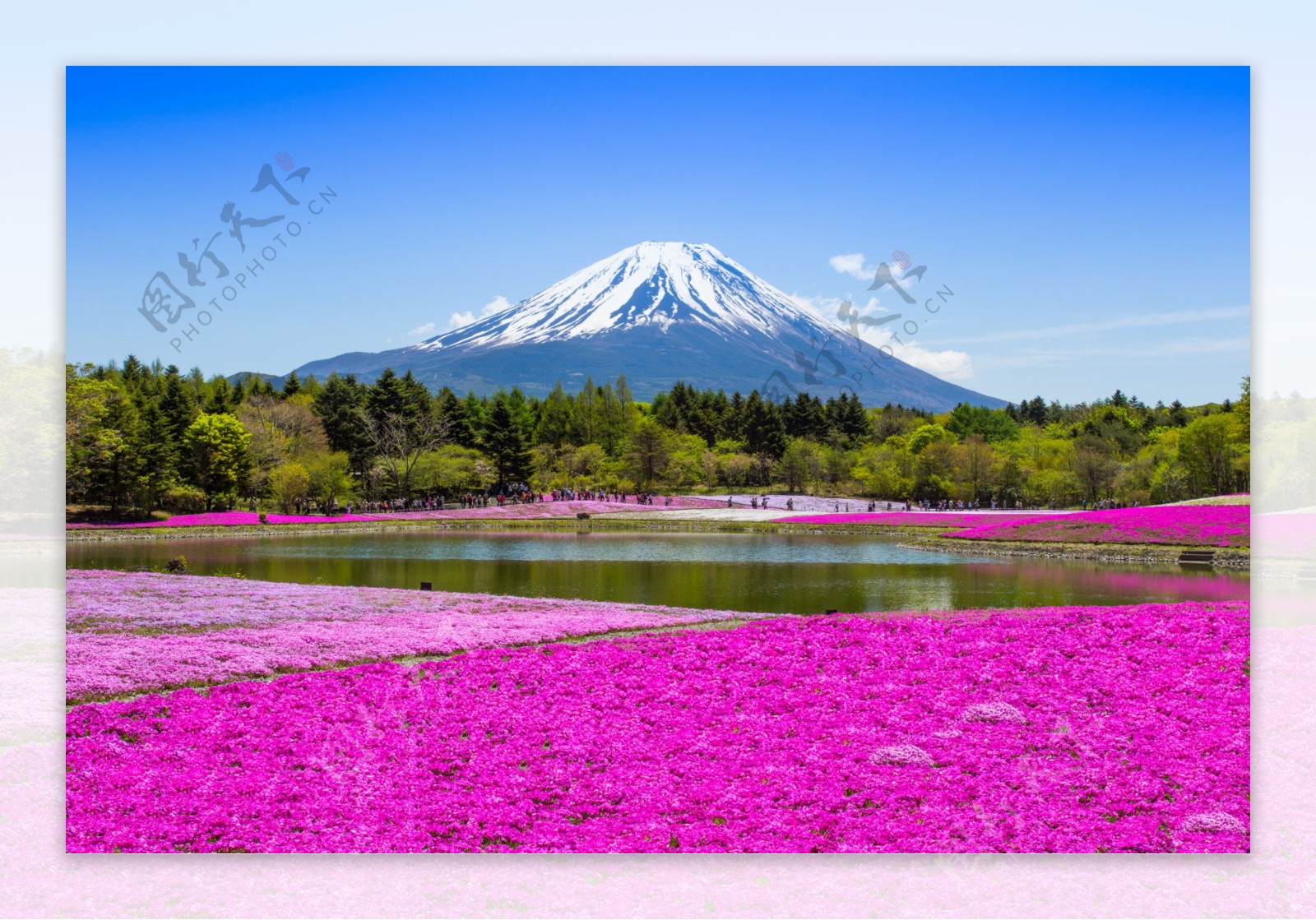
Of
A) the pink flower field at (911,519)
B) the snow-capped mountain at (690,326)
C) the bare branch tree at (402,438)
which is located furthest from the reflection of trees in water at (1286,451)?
the bare branch tree at (402,438)

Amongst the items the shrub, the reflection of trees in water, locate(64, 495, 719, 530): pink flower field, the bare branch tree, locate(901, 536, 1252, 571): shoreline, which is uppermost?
the bare branch tree

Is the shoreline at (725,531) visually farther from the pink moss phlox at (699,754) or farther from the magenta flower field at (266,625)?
the pink moss phlox at (699,754)

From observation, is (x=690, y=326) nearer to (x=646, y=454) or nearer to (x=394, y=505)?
(x=394, y=505)

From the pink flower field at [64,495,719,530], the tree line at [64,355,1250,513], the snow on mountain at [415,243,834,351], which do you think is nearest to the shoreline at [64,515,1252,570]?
the pink flower field at [64,495,719,530]

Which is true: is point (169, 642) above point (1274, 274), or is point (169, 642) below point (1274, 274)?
below

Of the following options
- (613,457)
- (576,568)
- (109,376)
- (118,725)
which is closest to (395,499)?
(613,457)

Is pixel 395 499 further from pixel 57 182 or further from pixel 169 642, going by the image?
pixel 57 182

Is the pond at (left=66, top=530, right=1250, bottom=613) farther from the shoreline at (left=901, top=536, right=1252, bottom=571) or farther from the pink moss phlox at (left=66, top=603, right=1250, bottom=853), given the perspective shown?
the pink moss phlox at (left=66, top=603, right=1250, bottom=853)
